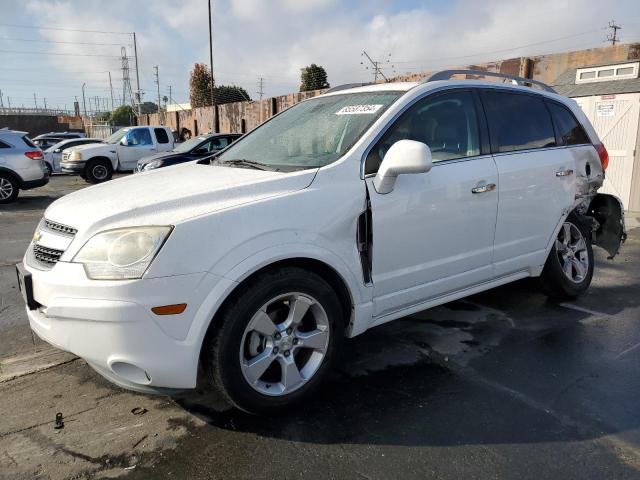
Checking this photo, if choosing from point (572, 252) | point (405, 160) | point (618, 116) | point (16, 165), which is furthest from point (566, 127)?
point (16, 165)

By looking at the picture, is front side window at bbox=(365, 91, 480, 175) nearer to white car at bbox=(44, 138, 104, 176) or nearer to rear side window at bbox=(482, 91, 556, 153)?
rear side window at bbox=(482, 91, 556, 153)

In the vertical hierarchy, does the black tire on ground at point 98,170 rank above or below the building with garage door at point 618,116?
below

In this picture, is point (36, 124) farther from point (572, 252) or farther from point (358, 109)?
point (572, 252)

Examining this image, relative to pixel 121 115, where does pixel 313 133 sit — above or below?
below

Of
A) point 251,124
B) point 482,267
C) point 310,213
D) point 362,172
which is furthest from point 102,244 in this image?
point 251,124

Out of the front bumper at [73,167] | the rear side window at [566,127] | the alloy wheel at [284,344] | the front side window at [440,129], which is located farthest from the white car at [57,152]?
the alloy wheel at [284,344]

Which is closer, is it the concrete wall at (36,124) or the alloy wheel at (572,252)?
the alloy wheel at (572,252)

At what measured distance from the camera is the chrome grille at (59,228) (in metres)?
2.57

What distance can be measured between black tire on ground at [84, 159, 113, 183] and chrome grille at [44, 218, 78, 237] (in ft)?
48.5

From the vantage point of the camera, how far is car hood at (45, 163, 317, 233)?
8.10 ft

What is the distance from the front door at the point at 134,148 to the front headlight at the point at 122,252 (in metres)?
15.6

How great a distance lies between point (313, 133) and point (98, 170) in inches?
592

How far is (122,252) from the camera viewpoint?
2.36 m

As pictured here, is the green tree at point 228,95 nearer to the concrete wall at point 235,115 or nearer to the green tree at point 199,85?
the green tree at point 199,85
